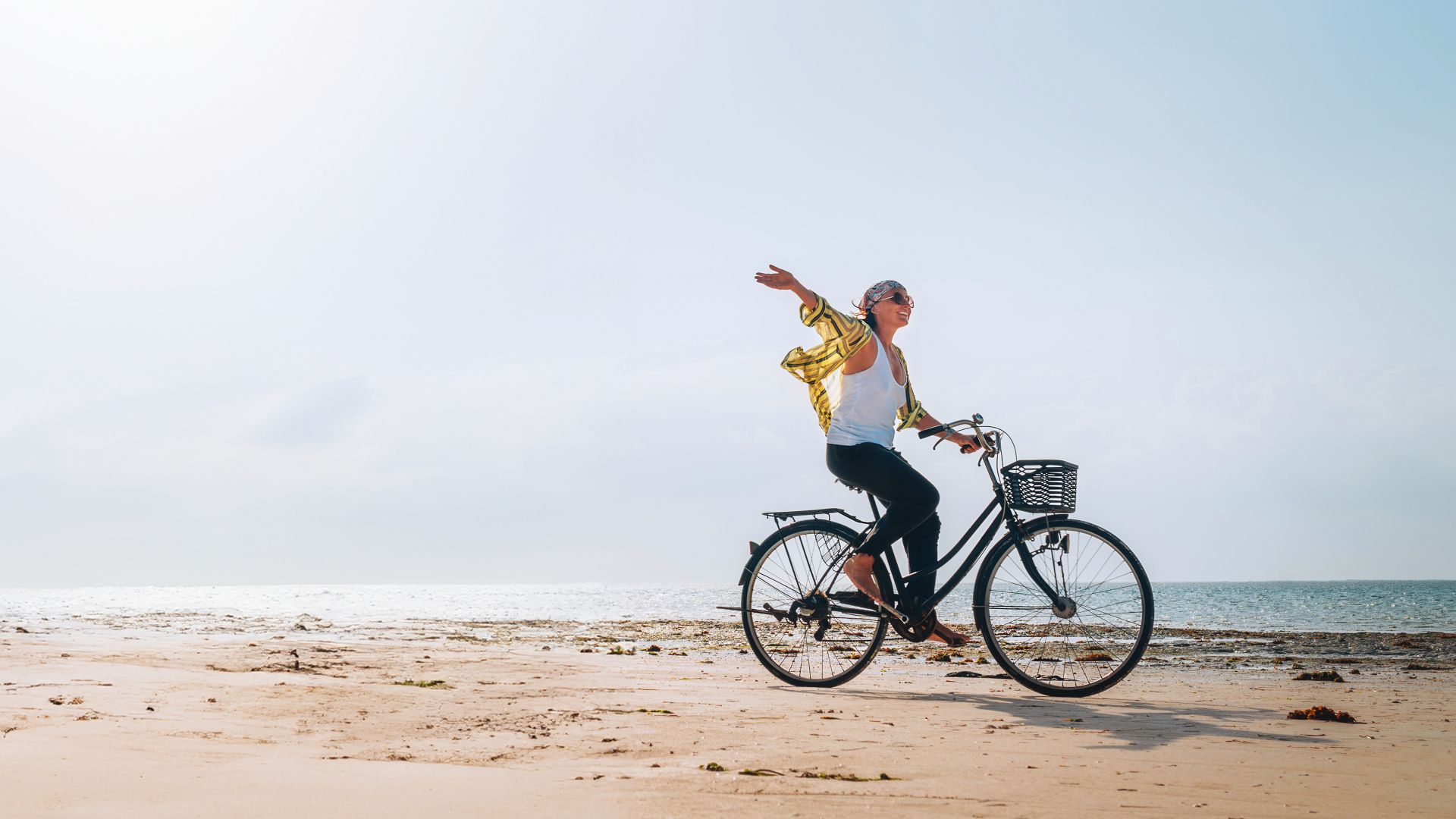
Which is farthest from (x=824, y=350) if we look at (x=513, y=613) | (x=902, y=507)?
(x=513, y=613)

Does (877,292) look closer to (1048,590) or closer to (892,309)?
(892,309)

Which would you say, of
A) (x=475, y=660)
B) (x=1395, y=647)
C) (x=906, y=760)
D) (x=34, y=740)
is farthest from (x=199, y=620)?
(x=1395, y=647)

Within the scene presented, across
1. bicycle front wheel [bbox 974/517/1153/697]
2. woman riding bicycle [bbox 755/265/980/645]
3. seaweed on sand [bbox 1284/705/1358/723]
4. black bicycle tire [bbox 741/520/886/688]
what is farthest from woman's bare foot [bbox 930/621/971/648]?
seaweed on sand [bbox 1284/705/1358/723]

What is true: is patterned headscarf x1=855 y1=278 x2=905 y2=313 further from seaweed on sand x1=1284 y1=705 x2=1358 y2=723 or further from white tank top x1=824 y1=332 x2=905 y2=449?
seaweed on sand x1=1284 y1=705 x2=1358 y2=723

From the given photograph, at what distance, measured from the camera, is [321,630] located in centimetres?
1307

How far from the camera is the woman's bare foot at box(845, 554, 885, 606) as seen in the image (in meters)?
5.74

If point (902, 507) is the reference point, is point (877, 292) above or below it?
above

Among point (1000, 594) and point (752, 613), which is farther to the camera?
point (752, 613)

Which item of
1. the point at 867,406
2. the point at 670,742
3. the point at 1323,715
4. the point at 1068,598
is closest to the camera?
the point at 670,742

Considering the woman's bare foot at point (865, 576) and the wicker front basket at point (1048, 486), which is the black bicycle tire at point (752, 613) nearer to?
the woman's bare foot at point (865, 576)

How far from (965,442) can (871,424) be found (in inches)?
22.7

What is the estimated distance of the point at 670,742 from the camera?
3.56 meters

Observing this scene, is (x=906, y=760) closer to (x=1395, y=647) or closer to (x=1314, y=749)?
(x=1314, y=749)

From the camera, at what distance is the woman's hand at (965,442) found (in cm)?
583
